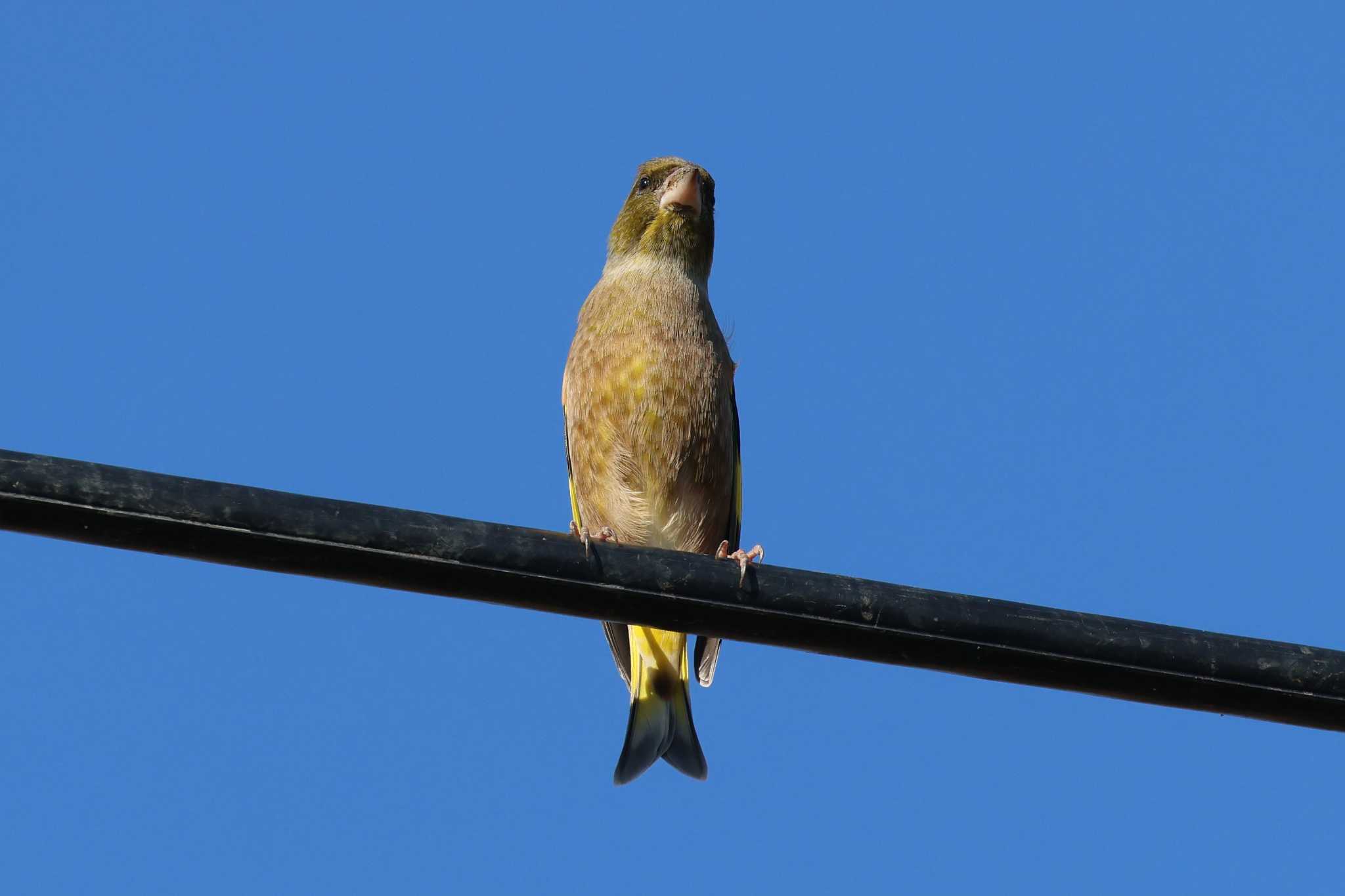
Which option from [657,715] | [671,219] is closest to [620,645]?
[657,715]

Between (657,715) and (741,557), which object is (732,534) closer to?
(657,715)

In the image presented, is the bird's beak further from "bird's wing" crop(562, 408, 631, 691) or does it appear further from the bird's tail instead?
the bird's tail

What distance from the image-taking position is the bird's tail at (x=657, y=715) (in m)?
6.40

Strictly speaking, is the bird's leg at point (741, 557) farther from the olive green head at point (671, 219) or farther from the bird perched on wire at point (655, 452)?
the olive green head at point (671, 219)

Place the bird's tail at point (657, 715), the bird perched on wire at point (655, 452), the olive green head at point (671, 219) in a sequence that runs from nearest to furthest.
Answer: the bird's tail at point (657, 715), the bird perched on wire at point (655, 452), the olive green head at point (671, 219)

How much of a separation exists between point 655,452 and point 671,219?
61.2 inches

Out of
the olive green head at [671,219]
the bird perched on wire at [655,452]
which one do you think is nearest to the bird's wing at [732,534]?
the bird perched on wire at [655,452]

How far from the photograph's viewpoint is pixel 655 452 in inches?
260

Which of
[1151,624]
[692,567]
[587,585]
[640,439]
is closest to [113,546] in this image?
[587,585]

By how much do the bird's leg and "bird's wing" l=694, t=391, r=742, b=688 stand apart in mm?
220

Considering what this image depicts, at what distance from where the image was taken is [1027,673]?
140 inches

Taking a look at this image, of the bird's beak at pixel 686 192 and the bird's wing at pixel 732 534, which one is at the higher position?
the bird's beak at pixel 686 192

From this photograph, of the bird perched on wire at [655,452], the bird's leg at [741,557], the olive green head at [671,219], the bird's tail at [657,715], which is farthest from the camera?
the olive green head at [671,219]

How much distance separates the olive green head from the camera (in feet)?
24.8
